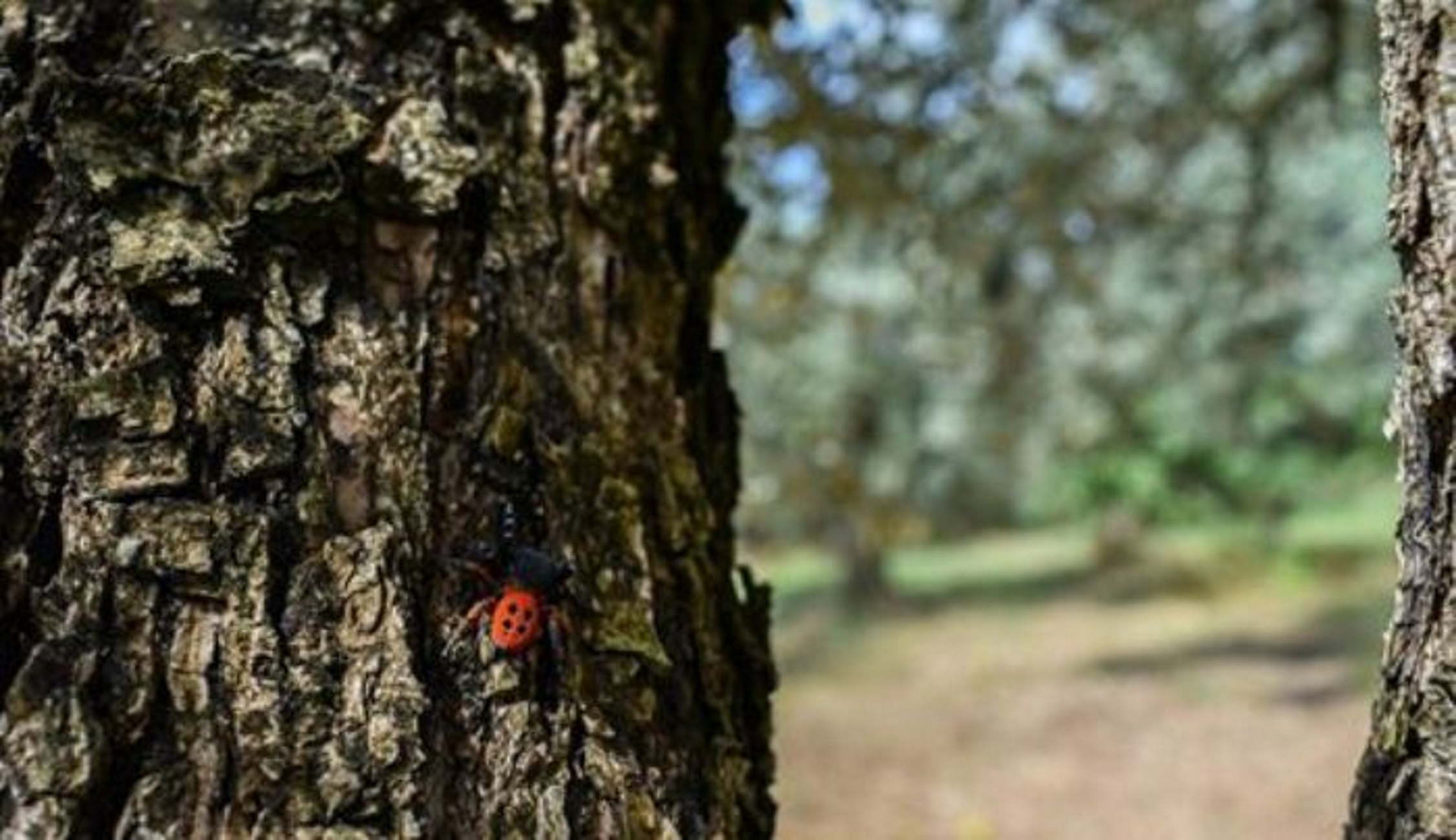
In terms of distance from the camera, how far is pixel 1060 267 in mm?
9375

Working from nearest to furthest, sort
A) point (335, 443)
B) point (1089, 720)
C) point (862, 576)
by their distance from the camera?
point (335, 443) < point (1089, 720) < point (862, 576)

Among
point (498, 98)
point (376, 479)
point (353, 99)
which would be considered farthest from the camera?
point (498, 98)

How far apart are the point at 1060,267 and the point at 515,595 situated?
26.6 ft

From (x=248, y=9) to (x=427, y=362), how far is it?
418 mm

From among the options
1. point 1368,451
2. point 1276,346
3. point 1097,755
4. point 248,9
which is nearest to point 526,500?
point 248,9

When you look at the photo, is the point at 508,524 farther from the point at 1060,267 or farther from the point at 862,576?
the point at 862,576

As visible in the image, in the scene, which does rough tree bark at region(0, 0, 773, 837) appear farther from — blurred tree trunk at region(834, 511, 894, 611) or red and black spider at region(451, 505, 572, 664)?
blurred tree trunk at region(834, 511, 894, 611)

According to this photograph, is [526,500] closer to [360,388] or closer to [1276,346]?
[360,388]

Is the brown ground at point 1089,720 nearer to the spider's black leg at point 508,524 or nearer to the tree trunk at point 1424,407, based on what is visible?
the tree trunk at point 1424,407

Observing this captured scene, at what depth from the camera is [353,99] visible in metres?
1.76

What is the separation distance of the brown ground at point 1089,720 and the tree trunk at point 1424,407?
25.8 feet

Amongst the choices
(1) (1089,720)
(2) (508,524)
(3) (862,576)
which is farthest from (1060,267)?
(3) (862,576)

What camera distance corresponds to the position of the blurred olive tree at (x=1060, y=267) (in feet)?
22.5

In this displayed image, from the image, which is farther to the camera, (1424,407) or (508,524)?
(508,524)
